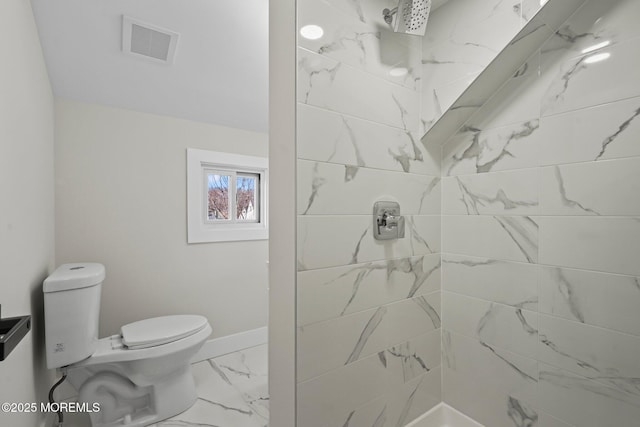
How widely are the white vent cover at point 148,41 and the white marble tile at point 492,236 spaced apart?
1609mm

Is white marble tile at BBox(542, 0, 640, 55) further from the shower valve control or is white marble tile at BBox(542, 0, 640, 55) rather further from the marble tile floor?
the marble tile floor

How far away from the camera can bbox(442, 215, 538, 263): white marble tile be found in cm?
110

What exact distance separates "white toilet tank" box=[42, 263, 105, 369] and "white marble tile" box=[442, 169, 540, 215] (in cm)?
185

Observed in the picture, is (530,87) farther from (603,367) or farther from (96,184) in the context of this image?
(96,184)

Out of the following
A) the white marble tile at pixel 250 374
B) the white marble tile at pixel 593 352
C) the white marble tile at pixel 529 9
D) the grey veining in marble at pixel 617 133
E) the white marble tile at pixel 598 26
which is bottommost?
the white marble tile at pixel 250 374

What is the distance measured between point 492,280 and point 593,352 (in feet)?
1.17

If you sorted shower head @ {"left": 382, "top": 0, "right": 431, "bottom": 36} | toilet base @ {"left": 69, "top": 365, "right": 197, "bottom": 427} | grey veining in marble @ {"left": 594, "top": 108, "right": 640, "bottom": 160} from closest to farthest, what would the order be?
grey veining in marble @ {"left": 594, "top": 108, "right": 640, "bottom": 160}, shower head @ {"left": 382, "top": 0, "right": 431, "bottom": 36}, toilet base @ {"left": 69, "top": 365, "right": 197, "bottom": 427}

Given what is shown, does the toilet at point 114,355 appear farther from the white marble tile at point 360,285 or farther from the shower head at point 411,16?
the shower head at point 411,16

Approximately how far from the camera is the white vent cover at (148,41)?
1.33 m

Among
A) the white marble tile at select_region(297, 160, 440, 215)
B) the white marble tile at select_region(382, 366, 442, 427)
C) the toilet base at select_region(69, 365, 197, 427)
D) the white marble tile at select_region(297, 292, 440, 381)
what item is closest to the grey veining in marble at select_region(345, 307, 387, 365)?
the white marble tile at select_region(297, 292, 440, 381)

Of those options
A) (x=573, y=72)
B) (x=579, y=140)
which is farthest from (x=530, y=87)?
(x=579, y=140)

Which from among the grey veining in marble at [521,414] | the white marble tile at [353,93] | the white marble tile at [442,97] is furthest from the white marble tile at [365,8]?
the grey veining in marble at [521,414]

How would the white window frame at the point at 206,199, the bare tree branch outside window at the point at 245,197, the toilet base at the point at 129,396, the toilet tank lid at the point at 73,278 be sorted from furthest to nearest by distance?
the bare tree branch outside window at the point at 245,197 → the white window frame at the point at 206,199 → the toilet base at the point at 129,396 → the toilet tank lid at the point at 73,278

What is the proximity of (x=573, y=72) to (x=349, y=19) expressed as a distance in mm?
790
